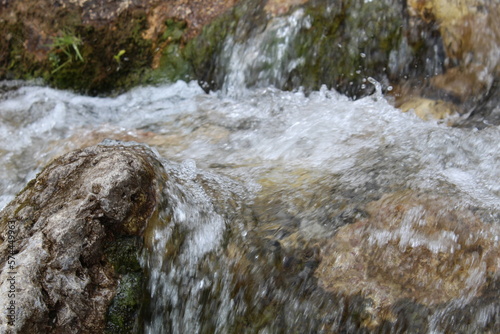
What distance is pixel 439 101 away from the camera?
3.98m

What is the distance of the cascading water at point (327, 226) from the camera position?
227cm

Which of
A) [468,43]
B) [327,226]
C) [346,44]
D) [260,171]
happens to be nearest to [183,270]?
[327,226]

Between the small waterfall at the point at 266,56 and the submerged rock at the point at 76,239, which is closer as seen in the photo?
the submerged rock at the point at 76,239

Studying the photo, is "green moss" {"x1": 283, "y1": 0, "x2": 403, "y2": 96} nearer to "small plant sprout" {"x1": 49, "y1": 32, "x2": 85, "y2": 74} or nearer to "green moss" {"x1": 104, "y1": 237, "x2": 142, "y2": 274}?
"small plant sprout" {"x1": 49, "y1": 32, "x2": 85, "y2": 74}

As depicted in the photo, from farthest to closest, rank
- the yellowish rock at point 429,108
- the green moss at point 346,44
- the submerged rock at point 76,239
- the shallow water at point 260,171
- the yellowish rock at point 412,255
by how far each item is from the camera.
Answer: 1. the green moss at point 346,44
2. the yellowish rock at point 429,108
3. the shallow water at point 260,171
4. the yellowish rock at point 412,255
5. the submerged rock at point 76,239

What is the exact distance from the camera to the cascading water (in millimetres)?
2270

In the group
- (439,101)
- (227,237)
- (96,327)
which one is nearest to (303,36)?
(439,101)

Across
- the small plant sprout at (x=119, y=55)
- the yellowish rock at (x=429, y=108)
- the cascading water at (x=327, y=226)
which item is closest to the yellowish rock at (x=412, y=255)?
the cascading water at (x=327, y=226)

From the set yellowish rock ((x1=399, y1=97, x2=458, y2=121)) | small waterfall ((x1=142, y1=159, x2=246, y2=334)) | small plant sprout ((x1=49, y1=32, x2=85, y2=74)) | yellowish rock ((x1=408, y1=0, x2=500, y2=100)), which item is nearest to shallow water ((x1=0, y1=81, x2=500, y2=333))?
small waterfall ((x1=142, y1=159, x2=246, y2=334))

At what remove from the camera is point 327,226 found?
2.62m

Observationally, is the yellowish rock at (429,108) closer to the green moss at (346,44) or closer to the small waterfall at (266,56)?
the green moss at (346,44)

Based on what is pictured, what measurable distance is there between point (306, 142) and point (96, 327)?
2.05 m

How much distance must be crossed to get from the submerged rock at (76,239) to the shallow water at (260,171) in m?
0.16

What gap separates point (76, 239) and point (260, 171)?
4.82ft
